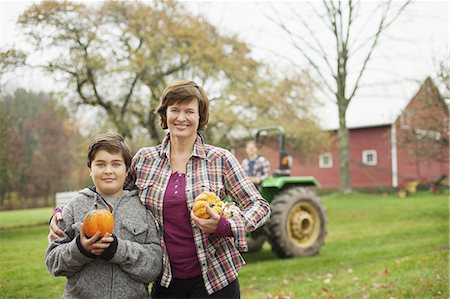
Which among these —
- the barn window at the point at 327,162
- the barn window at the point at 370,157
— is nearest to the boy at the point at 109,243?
the barn window at the point at 370,157

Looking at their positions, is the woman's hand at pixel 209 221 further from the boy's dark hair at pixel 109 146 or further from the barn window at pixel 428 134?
the barn window at pixel 428 134

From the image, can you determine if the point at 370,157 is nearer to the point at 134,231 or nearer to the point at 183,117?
the point at 183,117

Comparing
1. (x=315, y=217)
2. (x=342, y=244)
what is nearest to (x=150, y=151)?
(x=315, y=217)

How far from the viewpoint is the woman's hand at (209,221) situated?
2.43m

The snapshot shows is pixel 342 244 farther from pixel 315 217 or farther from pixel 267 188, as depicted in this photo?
pixel 267 188

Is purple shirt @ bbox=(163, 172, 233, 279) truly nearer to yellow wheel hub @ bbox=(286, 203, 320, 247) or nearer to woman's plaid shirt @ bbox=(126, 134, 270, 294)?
woman's plaid shirt @ bbox=(126, 134, 270, 294)

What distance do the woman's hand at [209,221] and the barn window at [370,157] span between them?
2523 centimetres

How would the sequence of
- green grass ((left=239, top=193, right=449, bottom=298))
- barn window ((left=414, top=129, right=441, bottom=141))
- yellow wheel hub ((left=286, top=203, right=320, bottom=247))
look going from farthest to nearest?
barn window ((left=414, top=129, right=441, bottom=141)), yellow wheel hub ((left=286, top=203, right=320, bottom=247)), green grass ((left=239, top=193, right=449, bottom=298))

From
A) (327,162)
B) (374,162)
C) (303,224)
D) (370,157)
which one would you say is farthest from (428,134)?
(327,162)

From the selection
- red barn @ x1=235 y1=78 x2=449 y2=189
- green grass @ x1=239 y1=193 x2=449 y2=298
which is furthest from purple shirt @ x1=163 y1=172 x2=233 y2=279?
red barn @ x1=235 y1=78 x2=449 y2=189

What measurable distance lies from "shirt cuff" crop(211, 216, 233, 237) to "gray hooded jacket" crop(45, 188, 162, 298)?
31 cm

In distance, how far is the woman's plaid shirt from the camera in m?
2.57

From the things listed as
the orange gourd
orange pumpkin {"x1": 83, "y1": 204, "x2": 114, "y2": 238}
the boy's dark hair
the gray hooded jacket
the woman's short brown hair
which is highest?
the woman's short brown hair

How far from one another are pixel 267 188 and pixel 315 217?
3.36 feet
